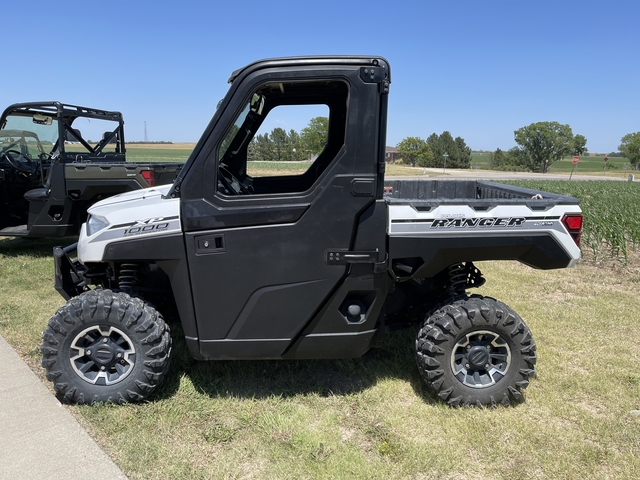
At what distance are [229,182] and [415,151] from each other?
63525mm

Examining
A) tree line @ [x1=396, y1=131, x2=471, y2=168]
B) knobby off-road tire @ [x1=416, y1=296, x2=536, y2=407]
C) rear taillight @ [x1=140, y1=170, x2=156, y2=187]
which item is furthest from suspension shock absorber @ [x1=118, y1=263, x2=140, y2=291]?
tree line @ [x1=396, y1=131, x2=471, y2=168]

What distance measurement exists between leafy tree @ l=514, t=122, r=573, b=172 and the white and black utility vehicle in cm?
7618

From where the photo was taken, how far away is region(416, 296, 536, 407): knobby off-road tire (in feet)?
10.6

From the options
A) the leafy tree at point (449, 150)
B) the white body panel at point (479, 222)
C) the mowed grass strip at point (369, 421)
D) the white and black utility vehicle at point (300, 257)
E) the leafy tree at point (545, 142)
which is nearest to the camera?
the mowed grass strip at point (369, 421)

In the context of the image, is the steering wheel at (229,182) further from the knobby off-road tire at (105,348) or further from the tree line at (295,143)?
the knobby off-road tire at (105,348)

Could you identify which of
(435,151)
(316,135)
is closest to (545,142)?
(435,151)

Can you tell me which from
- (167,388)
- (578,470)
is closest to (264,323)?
(167,388)

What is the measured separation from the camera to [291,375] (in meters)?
3.75

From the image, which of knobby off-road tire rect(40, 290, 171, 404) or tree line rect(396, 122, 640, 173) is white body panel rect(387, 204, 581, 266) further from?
tree line rect(396, 122, 640, 173)

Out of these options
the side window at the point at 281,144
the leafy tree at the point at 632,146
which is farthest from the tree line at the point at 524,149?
the side window at the point at 281,144

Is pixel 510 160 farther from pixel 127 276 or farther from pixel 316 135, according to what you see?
pixel 127 276

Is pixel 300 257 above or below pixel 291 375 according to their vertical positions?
above

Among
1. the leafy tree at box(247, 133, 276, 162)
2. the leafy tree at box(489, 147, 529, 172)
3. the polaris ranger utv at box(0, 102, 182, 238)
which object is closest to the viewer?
the leafy tree at box(247, 133, 276, 162)

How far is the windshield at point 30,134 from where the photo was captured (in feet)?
25.3
